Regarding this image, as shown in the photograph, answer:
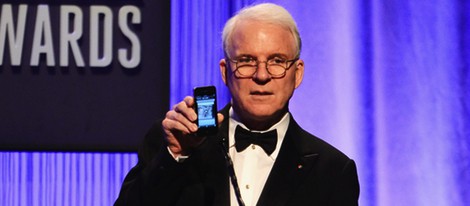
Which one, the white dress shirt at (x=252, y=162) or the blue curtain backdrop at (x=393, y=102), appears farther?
the blue curtain backdrop at (x=393, y=102)

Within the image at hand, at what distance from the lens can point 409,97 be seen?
8.23 ft

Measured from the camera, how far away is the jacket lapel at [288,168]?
1.58m

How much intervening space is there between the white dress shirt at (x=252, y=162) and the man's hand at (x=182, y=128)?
9.0 inches

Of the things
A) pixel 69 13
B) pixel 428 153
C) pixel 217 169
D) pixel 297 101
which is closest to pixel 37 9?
pixel 69 13

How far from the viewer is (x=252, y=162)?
1688 millimetres

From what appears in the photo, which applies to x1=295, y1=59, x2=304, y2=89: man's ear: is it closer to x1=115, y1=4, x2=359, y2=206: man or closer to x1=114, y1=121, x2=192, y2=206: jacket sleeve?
x1=115, y1=4, x2=359, y2=206: man

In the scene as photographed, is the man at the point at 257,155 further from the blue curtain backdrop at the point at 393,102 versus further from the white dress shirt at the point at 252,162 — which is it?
the blue curtain backdrop at the point at 393,102

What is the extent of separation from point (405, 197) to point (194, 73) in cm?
79

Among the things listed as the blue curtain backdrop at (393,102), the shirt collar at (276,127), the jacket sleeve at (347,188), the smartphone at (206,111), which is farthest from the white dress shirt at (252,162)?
the blue curtain backdrop at (393,102)

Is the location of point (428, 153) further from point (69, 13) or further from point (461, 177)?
point (69, 13)

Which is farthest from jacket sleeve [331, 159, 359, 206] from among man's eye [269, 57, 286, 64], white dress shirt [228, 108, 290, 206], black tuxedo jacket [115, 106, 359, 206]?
man's eye [269, 57, 286, 64]

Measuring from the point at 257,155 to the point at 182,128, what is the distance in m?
0.35

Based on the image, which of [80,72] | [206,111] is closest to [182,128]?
[206,111]

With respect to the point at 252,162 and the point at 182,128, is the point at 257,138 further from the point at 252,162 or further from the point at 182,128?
the point at 182,128
